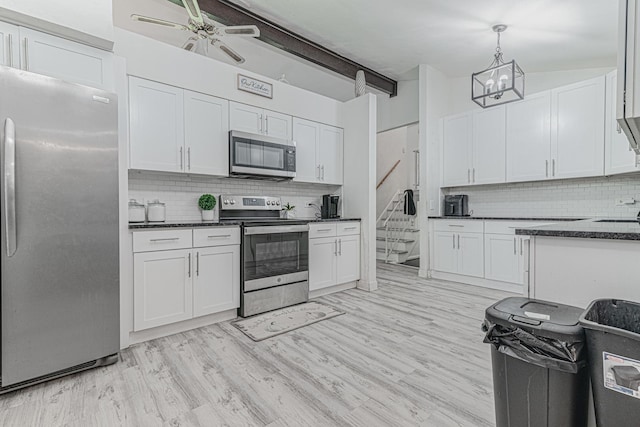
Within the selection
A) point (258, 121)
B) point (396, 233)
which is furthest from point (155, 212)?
point (396, 233)

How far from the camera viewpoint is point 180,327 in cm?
277

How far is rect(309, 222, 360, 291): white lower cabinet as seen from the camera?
12.3ft

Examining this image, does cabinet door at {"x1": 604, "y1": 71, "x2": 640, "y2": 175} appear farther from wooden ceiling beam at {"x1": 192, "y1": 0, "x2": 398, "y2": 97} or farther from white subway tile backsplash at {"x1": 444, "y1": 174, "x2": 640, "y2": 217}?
wooden ceiling beam at {"x1": 192, "y1": 0, "x2": 398, "y2": 97}

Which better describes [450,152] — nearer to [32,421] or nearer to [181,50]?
[181,50]

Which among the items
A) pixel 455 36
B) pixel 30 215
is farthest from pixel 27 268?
pixel 455 36

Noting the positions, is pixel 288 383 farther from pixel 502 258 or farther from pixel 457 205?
pixel 457 205

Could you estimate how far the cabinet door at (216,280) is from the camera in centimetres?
281

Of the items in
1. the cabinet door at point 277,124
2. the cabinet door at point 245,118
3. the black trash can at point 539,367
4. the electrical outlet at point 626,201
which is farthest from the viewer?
the cabinet door at point 277,124

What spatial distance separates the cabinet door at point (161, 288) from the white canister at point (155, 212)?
0.54 m

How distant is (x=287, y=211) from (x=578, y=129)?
3713 mm

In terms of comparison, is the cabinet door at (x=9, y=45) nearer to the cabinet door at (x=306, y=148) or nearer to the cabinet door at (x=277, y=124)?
the cabinet door at (x=277, y=124)

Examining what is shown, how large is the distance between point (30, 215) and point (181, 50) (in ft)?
6.76

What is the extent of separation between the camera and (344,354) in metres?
2.33

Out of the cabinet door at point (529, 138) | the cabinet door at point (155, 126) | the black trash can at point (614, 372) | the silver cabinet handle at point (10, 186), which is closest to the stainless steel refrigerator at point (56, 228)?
the silver cabinet handle at point (10, 186)
